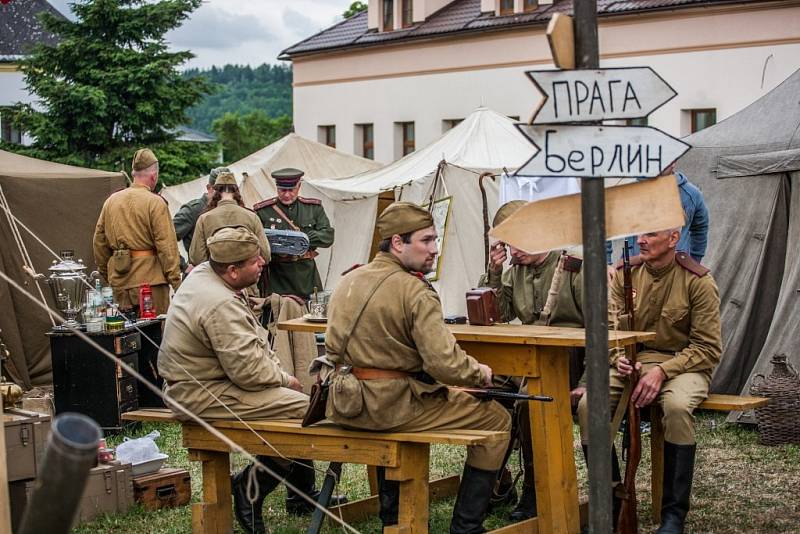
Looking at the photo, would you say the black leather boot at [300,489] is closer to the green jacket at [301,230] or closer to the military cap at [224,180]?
the military cap at [224,180]

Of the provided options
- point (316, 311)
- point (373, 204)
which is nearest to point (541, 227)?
point (316, 311)

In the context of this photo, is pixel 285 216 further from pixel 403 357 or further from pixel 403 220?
pixel 403 357

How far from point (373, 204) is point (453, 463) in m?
8.29

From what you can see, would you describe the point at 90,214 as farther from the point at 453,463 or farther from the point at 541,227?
the point at 541,227

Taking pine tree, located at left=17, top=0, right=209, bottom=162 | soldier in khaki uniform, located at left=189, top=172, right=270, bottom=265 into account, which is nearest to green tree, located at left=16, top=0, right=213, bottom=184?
pine tree, located at left=17, top=0, right=209, bottom=162

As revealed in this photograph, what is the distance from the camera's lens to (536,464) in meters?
5.50

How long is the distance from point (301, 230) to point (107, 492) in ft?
11.3

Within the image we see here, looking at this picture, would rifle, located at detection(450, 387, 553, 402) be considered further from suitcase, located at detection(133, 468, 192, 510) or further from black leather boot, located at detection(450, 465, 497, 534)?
suitcase, located at detection(133, 468, 192, 510)

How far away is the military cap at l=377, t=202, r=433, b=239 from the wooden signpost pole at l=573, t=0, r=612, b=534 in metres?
1.35

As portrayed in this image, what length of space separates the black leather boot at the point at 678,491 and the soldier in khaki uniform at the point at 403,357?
2.74ft

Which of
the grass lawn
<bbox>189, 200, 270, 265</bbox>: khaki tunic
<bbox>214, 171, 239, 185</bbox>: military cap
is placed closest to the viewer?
the grass lawn

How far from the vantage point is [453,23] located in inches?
1108

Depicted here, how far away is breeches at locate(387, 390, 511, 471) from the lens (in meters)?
5.05

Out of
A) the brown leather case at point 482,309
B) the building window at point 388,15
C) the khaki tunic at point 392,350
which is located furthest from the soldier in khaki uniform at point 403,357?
the building window at point 388,15
